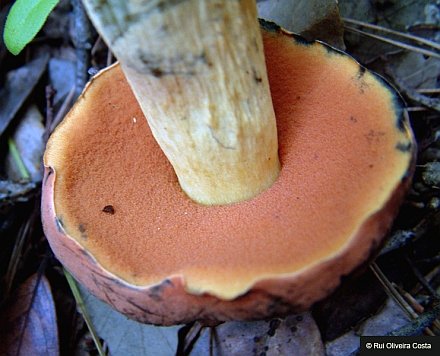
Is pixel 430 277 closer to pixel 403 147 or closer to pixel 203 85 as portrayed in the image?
pixel 403 147

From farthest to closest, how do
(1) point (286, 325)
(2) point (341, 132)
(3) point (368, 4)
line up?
(3) point (368, 4) → (1) point (286, 325) → (2) point (341, 132)

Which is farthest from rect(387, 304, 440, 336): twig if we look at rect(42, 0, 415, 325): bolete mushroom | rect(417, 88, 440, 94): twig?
rect(417, 88, 440, 94): twig

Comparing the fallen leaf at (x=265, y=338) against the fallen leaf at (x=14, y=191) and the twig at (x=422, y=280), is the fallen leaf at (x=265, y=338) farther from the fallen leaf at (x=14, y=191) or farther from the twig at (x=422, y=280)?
the fallen leaf at (x=14, y=191)

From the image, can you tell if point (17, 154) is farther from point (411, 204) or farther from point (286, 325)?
point (411, 204)

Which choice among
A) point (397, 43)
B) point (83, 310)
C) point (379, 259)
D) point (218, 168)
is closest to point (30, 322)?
point (83, 310)

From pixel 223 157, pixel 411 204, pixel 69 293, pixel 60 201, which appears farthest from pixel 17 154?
pixel 411 204

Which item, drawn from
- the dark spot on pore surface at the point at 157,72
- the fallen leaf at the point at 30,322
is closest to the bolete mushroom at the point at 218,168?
the dark spot on pore surface at the point at 157,72
